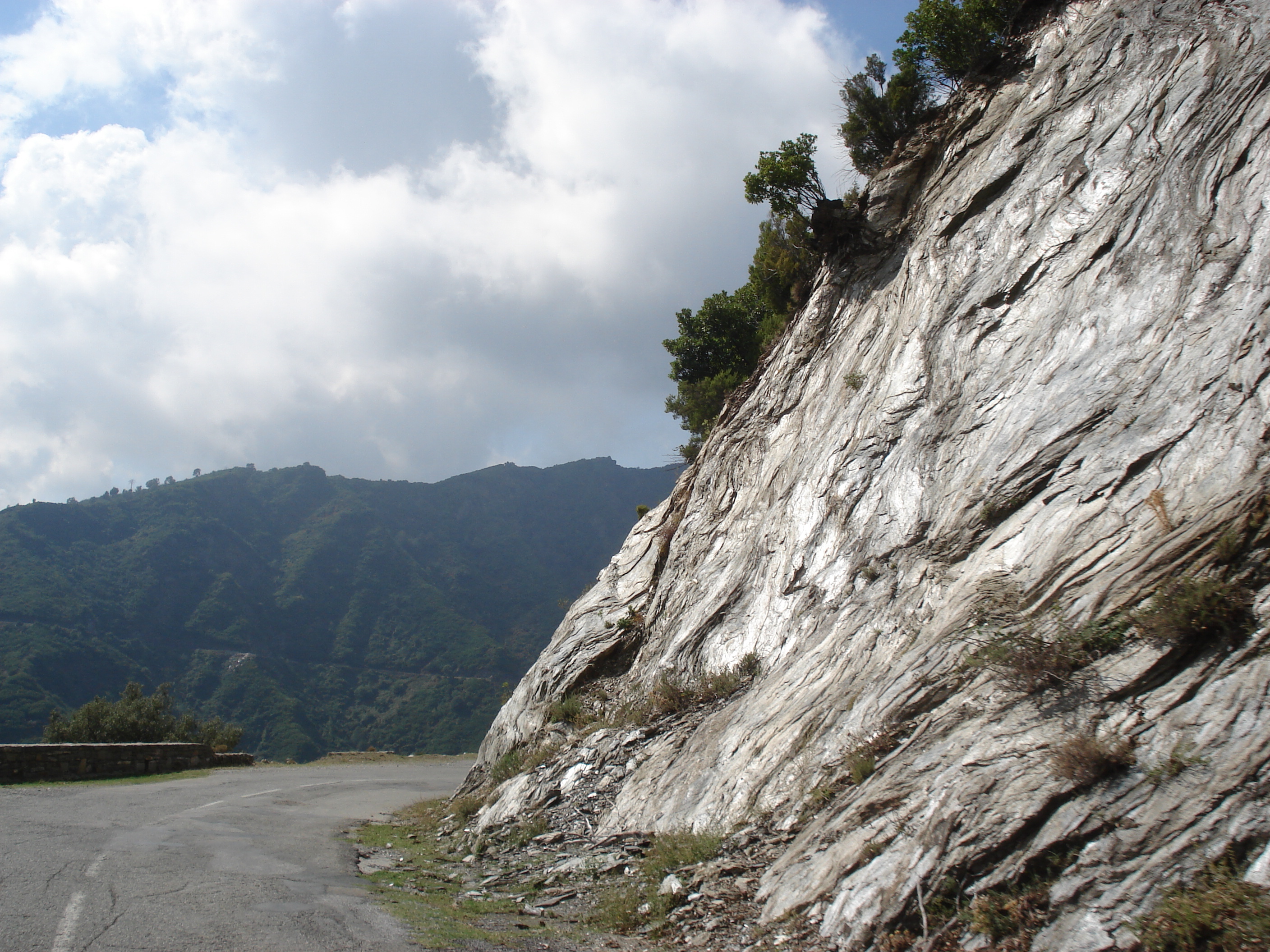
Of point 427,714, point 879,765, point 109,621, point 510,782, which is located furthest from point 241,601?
point 879,765

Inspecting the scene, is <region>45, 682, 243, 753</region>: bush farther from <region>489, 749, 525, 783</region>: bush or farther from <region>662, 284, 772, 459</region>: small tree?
<region>662, 284, 772, 459</region>: small tree

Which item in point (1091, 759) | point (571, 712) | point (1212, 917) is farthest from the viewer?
point (571, 712)

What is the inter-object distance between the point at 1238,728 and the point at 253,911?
8.95 metres

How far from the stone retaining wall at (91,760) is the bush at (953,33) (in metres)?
29.3

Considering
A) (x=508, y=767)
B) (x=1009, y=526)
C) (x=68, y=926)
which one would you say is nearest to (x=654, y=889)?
(x=68, y=926)

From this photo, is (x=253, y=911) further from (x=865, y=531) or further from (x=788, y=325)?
(x=788, y=325)

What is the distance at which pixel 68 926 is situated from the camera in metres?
6.34

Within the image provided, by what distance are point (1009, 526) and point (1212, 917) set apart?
17.7 feet

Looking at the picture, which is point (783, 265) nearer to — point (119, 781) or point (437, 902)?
point (437, 902)

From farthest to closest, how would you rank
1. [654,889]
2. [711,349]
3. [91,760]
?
[711,349] < [91,760] < [654,889]

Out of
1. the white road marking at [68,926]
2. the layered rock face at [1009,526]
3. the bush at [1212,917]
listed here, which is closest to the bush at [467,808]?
the layered rock face at [1009,526]

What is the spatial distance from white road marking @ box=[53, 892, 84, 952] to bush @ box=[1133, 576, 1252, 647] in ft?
30.9

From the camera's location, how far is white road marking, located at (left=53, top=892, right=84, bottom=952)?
5812 millimetres

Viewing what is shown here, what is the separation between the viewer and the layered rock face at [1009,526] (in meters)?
5.64
